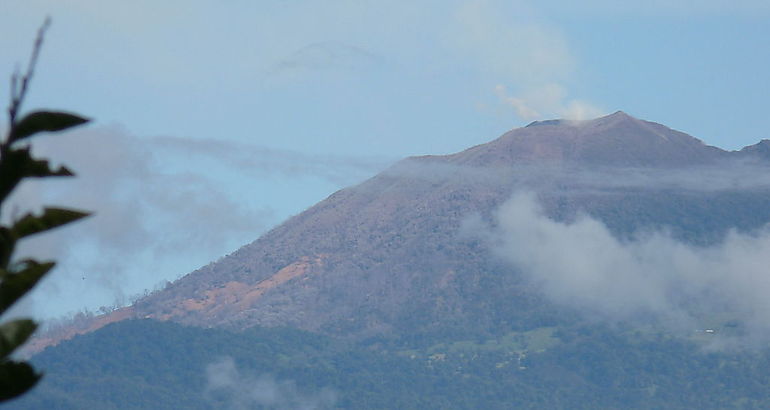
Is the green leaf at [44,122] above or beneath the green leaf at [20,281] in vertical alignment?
above

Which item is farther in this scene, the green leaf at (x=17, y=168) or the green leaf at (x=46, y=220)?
the green leaf at (x=46, y=220)

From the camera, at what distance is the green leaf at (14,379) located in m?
7.23

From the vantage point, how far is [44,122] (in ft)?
24.7

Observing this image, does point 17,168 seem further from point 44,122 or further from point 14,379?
point 14,379

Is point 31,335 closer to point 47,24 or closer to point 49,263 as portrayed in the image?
point 49,263

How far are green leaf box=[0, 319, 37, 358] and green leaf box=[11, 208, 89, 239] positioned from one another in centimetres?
53

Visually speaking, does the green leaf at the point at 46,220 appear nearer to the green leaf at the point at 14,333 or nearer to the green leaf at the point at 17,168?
the green leaf at the point at 17,168

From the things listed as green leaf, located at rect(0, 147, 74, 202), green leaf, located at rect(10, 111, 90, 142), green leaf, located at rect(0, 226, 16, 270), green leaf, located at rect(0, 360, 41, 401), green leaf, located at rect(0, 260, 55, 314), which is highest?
green leaf, located at rect(10, 111, 90, 142)

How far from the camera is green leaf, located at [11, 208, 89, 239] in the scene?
759cm

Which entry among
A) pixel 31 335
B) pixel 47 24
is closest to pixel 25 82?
pixel 47 24

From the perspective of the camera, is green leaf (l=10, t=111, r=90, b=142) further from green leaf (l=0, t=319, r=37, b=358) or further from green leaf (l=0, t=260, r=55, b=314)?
green leaf (l=0, t=319, r=37, b=358)

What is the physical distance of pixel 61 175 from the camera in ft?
24.9

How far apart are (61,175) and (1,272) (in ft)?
2.29

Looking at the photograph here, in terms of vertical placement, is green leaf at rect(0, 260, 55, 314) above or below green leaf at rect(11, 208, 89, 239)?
below
